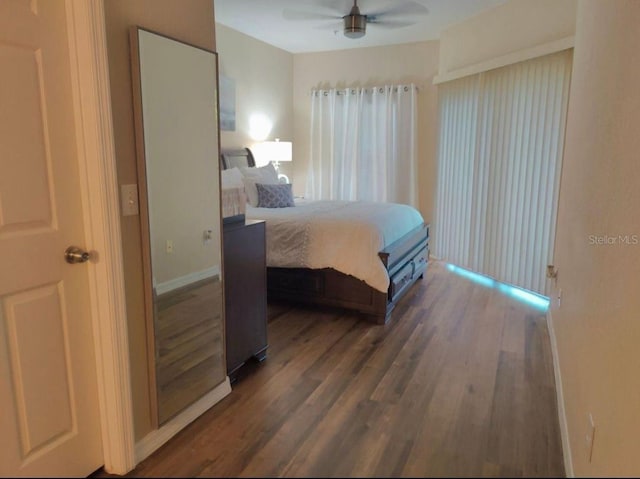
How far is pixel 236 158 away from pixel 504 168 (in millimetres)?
2801

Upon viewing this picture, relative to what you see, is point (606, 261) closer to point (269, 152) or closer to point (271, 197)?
point (271, 197)

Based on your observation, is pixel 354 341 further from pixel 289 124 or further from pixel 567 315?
pixel 289 124

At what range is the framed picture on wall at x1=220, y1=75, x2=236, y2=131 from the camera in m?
4.88

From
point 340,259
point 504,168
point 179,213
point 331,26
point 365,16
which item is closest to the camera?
point 179,213

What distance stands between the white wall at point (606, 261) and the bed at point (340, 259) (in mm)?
1265

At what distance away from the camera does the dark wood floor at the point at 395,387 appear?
1.84m

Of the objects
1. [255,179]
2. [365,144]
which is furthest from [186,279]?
[365,144]

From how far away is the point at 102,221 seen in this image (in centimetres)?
164

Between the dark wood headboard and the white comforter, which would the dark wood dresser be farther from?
the dark wood headboard

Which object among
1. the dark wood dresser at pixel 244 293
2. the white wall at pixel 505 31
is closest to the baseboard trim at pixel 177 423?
the dark wood dresser at pixel 244 293

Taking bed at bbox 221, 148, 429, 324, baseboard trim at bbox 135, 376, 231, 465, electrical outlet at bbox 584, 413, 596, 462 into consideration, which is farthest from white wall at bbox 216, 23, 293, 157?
electrical outlet at bbox 584, 413, 596, 462

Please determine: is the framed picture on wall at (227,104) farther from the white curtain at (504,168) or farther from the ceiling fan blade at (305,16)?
the white curtain at (504,168)

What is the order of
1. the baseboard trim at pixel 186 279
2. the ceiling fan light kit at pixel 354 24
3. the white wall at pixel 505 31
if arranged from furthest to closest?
the ceiling fan light kit at pixel 354 24, the white wall at pixel 505 31, the baseboard trim at pixel 186 279

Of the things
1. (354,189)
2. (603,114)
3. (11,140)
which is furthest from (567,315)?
(354,189)
